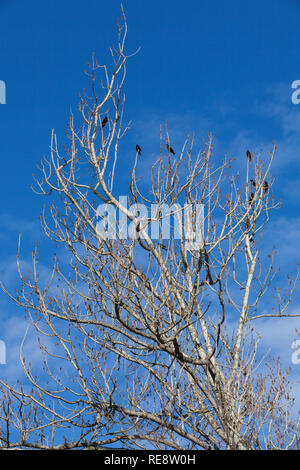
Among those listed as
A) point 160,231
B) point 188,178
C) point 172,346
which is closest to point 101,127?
point 188,178

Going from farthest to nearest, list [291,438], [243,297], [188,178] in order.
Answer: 1. [243,297]
2. [188,178]
3. [291,438]

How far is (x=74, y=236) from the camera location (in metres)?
9.20

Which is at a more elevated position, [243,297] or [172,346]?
[243,297]

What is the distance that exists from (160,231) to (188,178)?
5.01 feet

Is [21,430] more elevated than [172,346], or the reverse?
[172,346]

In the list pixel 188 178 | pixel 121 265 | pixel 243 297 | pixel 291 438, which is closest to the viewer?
pixel 121 265

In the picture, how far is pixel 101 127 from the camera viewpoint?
9500mm

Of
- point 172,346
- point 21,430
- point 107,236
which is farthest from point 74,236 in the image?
point 21,430

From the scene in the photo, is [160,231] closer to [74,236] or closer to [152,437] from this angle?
[74,236]

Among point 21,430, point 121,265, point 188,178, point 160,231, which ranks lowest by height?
point 21,430

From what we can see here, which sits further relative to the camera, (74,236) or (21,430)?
(74,236)

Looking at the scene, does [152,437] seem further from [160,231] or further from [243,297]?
[243,297]
